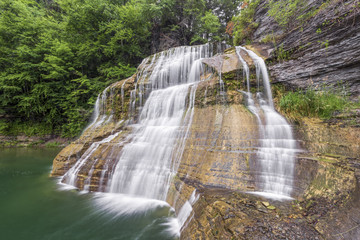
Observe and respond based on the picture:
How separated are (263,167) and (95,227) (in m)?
3.64

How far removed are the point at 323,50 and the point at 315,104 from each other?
183cm

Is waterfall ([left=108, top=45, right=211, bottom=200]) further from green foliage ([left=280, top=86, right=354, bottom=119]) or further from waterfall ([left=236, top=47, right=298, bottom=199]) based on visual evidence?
green foliage ([left=280, top=86, right=354, bottom=119])

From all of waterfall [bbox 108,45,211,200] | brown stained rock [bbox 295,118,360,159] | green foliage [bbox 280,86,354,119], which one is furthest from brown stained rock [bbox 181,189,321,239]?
green foliage [bbox 280,86,354,119]

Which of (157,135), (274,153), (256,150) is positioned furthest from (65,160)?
(274,153)

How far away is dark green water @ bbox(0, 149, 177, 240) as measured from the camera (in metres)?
2.84

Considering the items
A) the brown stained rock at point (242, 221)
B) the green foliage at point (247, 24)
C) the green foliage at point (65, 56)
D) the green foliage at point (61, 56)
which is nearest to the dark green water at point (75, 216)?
the brown stained rock at point (242, 221)

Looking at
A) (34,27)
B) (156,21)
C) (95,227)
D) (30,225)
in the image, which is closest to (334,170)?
(95,227)

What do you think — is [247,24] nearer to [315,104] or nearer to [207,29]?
[207,29]

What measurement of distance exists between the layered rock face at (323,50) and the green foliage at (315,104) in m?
0.42

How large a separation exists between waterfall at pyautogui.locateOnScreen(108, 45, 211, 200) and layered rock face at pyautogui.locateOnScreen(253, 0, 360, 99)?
3310 millimetres

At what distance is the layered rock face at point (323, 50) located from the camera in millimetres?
3733

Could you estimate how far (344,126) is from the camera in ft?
9.87

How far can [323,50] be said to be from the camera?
13.8ft

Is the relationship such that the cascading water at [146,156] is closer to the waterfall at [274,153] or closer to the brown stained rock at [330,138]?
the waterfall at [274,153]
